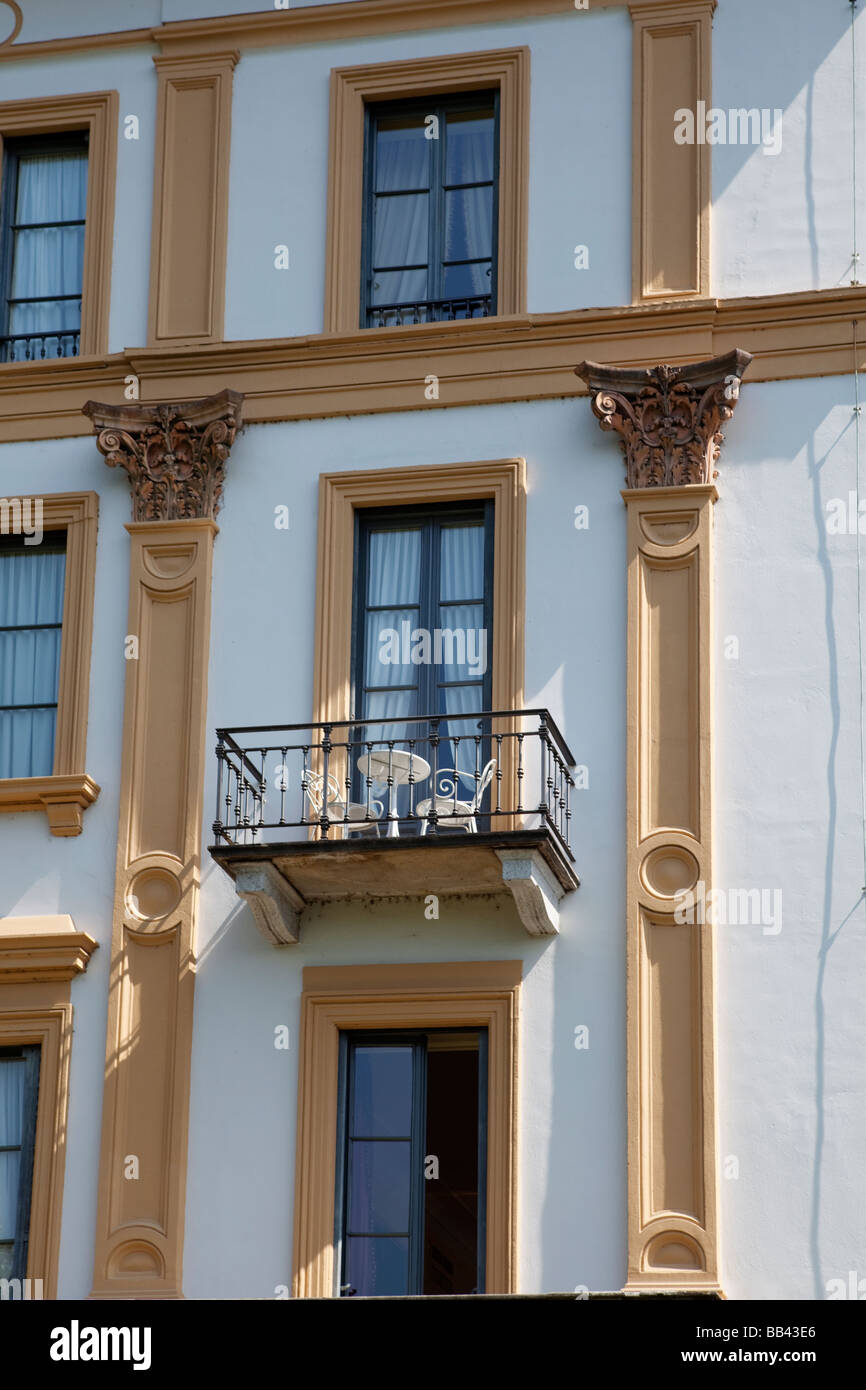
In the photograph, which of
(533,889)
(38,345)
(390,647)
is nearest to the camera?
(533,889)

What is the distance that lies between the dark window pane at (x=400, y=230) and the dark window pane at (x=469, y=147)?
32 cm

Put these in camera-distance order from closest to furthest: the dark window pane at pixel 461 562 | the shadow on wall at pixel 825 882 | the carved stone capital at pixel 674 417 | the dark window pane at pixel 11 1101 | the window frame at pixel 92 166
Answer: the shadow on wall at pixel 825 882 < the dark window pane at pixel 11 1101 < the carved stone capital at pixel 674 417 < the dark window pane at pixel 461 562 < the window frame at pixel 92 166

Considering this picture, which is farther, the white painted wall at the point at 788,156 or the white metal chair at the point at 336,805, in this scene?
the white painted wall at the point at 788,156

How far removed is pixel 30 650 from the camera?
20016 mm

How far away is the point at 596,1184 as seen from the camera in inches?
692

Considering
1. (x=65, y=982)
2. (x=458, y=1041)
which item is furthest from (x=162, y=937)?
(x=458, y=1041)

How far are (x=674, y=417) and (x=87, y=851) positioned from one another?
5.10 metres

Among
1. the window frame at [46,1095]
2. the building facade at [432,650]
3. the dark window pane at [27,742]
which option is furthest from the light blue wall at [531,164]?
the window frame at [46,1095]

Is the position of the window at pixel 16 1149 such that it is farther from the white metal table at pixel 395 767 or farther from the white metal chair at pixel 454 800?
the white metal chair at pixel 454 800

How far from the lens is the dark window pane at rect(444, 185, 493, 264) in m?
20.3

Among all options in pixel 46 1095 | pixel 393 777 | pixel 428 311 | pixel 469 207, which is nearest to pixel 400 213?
pixel 469 207

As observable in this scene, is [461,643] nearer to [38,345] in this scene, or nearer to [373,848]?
[373,848]

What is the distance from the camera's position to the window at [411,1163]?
58.4 feet

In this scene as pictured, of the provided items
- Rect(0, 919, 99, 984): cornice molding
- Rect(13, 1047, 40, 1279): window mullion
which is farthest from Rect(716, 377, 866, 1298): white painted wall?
Rect(13, 1047, 40, 1279): window mullion
